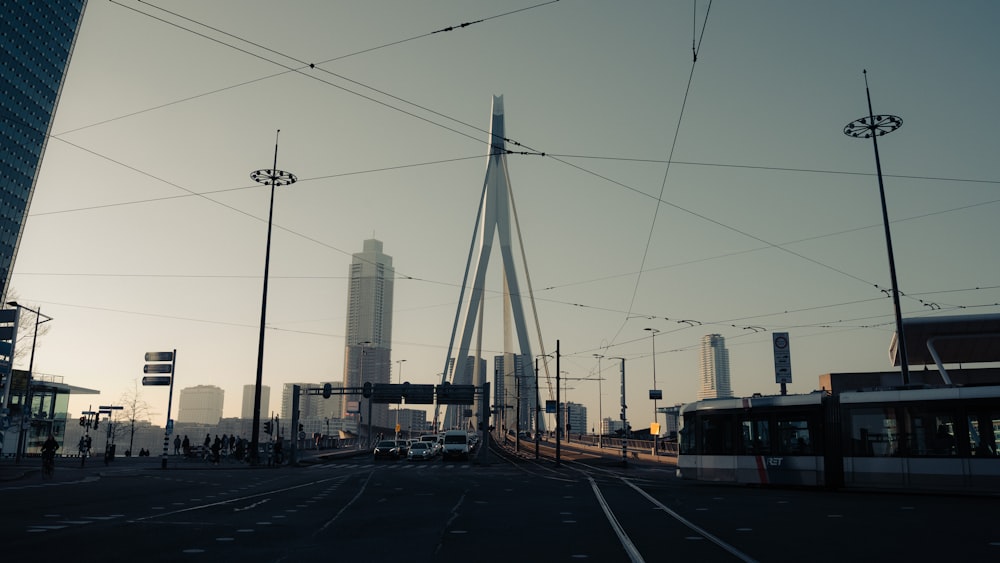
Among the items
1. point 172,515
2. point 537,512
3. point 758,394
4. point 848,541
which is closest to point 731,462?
point 758,394

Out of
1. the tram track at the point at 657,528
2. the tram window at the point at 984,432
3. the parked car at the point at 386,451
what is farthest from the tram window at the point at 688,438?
the parked car at the point at 386,451

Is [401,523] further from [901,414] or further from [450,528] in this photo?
[901,414]

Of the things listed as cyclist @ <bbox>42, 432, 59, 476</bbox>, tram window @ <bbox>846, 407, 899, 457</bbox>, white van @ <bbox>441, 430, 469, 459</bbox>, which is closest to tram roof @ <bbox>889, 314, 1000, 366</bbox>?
tram window @ <bbox>846, 407, 899, 457</bbox>

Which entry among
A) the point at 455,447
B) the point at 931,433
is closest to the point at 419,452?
the point at 455,447

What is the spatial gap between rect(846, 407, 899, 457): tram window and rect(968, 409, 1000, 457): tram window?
1.98 meters

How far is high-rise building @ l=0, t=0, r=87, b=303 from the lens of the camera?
3720 inches

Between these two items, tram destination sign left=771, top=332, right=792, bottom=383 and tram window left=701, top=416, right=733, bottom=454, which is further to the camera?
tram destination sign left=771, top=332, right=792, bottom=383

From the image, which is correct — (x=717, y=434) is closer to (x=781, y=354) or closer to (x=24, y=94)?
(x=781, y=354)

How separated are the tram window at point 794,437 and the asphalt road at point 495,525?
162 centimetres

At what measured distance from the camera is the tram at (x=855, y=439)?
2202 centimetres

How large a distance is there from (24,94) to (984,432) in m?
109

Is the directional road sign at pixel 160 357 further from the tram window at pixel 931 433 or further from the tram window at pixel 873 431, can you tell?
the tram window at pixel 931 433

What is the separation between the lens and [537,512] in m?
17.0

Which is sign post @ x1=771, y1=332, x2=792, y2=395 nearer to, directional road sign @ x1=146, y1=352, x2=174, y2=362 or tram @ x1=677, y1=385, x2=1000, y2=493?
tram @ x1=677, y1=385, x2=1000, y2=493
